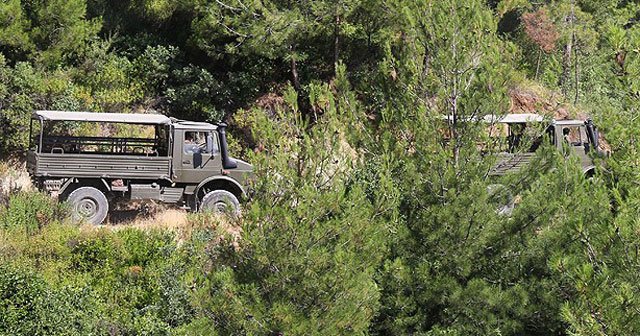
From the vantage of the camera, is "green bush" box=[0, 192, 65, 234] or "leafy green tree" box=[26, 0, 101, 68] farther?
"leafy green tree" box=[26, 0, 101, 68]

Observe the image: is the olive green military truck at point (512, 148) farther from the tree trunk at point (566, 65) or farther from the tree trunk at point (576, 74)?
the tree trunk at point (566, 65)

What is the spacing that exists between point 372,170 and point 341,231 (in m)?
Result: 2.57

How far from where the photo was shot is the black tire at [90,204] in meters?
14.8

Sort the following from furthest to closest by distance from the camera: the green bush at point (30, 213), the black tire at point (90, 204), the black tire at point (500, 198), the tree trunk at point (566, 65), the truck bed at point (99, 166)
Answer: the tree trunk at point (566, 65), the black tire at point (90, 204), the truck bed at point (99, 166), the green bush at point (30, 213), the black tire at point (500, 198)

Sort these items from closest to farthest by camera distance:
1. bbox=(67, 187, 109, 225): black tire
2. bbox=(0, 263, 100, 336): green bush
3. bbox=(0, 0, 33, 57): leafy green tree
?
bbox=(0, 263, 100, 336): green bush < bbox=(67, 187, 109, 225): black tire < bbox=(0, 0, 33, 57): leafy green tree

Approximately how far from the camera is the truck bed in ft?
47.5

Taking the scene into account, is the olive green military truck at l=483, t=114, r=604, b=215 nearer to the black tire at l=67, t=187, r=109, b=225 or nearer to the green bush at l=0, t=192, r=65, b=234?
the black tire at l=67, t=187, r=109, b=225

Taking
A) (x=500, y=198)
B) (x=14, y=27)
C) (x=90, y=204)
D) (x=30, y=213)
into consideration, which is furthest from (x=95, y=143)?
(x=500, y=198)

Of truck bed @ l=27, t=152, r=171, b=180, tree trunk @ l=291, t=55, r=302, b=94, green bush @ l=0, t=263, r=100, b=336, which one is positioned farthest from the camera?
tree trunk @ l=291, t=55, r=302, b=94

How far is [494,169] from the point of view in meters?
10.2

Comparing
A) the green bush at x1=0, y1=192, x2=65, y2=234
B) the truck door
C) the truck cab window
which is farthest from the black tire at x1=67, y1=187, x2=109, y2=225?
the truck cab window

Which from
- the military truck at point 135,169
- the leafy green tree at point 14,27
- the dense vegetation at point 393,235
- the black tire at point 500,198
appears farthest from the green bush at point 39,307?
the leafy green tree at point 14,27

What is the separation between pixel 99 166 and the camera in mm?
14727

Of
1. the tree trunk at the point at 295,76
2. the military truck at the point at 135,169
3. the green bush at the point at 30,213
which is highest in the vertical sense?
the tree trunk at the point at 295,76
